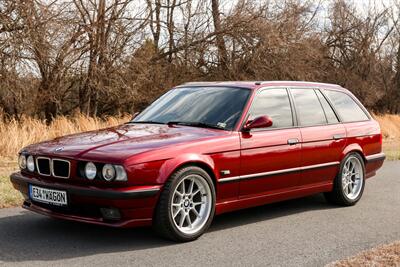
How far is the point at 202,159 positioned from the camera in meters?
5.69

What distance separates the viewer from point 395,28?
42.2m

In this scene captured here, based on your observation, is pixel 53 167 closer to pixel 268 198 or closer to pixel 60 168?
pixel 60 168

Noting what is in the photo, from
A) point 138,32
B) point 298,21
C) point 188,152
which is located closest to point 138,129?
point 188,152

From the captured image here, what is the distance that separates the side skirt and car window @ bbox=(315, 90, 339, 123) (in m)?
0.85

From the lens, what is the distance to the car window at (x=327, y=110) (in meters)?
7.63

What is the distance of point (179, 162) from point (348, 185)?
10.6 ft

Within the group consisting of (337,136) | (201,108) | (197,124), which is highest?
(201,108)

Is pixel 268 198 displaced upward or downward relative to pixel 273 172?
downward

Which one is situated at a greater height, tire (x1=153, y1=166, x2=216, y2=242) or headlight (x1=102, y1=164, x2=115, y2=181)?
headlight (x1=102, y1=164, x2=115, y2=181)

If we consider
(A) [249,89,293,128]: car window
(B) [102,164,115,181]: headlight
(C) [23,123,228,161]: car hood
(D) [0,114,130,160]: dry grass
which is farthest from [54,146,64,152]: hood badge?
(D) [0,114,130,160]: dry grass

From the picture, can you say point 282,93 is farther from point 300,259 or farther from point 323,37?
point 323,37

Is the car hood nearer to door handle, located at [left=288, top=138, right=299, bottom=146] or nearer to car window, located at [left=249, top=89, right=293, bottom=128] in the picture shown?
car window, located at [left=249, top=89, right=293, bottom=128]

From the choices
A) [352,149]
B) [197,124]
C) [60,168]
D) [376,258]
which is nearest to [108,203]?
[60,168]

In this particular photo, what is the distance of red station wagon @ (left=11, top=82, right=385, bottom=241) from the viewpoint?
529 centimetres
